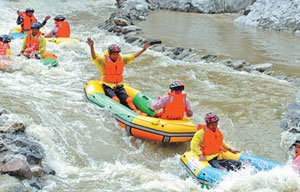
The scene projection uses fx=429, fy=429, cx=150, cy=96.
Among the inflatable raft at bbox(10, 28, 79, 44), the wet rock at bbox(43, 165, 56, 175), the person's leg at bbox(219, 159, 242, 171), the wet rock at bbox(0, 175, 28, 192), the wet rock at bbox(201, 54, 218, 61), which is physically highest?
the inflatable raft at bbox(10, 28, 79, 44)

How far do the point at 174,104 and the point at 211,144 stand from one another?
4.00ft

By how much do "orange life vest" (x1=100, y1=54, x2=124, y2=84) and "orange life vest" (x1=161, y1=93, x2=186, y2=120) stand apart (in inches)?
68.7

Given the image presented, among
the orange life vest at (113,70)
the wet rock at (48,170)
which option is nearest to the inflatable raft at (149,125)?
the orange life vest at (113,70)

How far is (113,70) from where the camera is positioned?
865 centimetres

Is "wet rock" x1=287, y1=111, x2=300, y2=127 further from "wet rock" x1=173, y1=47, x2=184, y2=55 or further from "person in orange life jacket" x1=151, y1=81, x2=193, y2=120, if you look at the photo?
"wet rock" x1=173, y1=47, x2=184, y2=55

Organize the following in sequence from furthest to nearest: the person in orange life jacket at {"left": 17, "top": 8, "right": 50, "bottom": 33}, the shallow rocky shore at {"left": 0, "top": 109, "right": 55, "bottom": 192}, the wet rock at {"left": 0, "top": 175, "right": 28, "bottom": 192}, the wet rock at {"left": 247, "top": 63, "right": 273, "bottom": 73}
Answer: the person in orange life jacket at {"left": 17, "top": 8, "right": 50, "bottom": 33}, the wet rock at {"left": 247, "top": 63, "right": 273, "bottom": 73}, the shallow rocky shore at {"left": 0, "top": 109, "right": 55, "bottom": 192}, the wet rock at {"left": 0, "top": 175, "right": 28, "bottom": 192}

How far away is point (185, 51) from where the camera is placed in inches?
541

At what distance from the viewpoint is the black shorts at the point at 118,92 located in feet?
27.9

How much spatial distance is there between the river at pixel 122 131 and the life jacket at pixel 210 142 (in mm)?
519

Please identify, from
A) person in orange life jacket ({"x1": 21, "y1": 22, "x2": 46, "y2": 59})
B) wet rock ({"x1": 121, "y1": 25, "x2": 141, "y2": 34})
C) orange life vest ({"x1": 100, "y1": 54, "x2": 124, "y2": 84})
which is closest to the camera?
orange life vest ({"x1": 100, "y1": 54, "x2": 124, "y2": 84})

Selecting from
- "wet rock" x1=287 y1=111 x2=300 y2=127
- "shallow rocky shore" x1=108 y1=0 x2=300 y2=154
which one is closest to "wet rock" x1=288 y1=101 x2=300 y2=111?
"shallow rocky shore" x1=108 y1=0 x2=300 y2=154

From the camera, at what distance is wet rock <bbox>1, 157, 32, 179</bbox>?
18.0 feet

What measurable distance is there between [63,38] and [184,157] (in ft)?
28.4

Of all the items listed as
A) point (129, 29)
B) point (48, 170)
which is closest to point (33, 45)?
point (48, 170)
